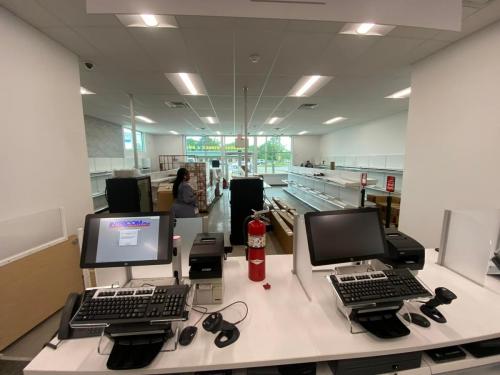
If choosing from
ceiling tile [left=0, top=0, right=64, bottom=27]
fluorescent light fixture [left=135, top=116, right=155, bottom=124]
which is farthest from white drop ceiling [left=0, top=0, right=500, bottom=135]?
fluorescent light fixture [left=135, top=116, right=155, bottom=124]

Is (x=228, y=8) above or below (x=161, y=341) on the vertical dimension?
above

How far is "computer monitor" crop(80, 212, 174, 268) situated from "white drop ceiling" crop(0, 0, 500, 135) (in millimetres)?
2116

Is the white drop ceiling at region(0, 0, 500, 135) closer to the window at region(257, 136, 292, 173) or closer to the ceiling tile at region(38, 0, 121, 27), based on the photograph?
the ceiling tile at region(38, 0, 121, 27)

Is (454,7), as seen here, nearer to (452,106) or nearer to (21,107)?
(452,106)

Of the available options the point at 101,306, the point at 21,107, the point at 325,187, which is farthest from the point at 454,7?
the point at 325,187

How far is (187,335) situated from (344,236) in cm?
105

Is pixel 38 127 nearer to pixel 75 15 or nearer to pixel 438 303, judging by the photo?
pixel 75 15

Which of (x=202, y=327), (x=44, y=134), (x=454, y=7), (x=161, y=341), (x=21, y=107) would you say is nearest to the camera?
(x=161, y=341)

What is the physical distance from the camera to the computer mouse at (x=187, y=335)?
3.41 feet

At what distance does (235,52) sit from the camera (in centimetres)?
291

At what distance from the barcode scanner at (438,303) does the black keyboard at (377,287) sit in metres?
0.08

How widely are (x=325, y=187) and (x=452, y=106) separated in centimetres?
410

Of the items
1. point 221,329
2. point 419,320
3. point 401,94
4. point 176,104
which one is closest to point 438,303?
point 419,320

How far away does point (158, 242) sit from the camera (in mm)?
1283
